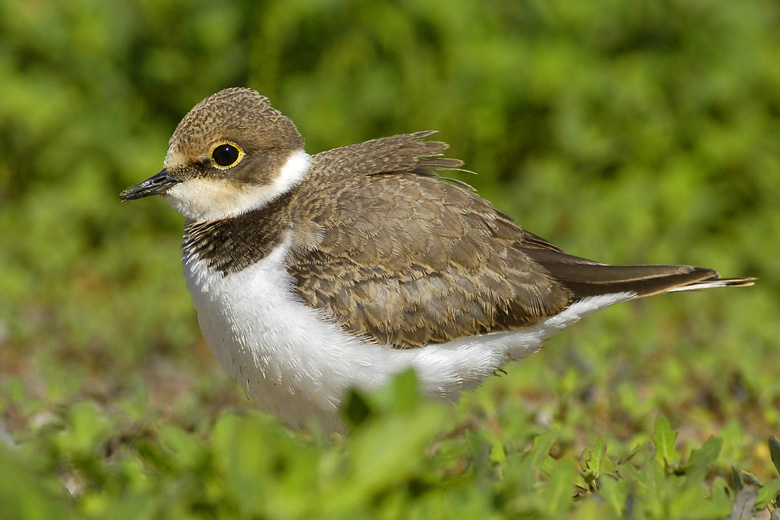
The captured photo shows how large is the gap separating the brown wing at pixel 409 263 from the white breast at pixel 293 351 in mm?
66

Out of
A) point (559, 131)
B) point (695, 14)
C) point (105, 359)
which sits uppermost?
point (695, 14)

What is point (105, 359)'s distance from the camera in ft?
20.5

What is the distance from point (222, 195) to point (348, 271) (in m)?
0.74

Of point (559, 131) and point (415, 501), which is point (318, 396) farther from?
point (559, 131)

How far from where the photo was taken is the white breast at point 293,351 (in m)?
3.94

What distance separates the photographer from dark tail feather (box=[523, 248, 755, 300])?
14.6ft

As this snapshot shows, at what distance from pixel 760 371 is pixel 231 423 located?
159 inches

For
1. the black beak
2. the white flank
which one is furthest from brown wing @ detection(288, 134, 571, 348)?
the black beak

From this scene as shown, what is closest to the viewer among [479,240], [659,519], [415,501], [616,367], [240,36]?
[415,501]

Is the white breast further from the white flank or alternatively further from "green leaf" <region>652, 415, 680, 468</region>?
"green leaf" <region>652, 415, 680, 468</region>

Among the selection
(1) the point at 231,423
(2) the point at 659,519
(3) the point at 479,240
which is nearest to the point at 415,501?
(1) the point at 231,423

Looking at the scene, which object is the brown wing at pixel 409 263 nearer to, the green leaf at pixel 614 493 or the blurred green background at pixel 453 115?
the green leaf at pixel 614 493

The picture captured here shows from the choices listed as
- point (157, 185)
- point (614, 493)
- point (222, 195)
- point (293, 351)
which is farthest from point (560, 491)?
point (157, 185)

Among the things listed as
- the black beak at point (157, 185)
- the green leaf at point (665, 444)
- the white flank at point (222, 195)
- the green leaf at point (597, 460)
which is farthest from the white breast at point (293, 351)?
the green leaf at point (665, 444)
